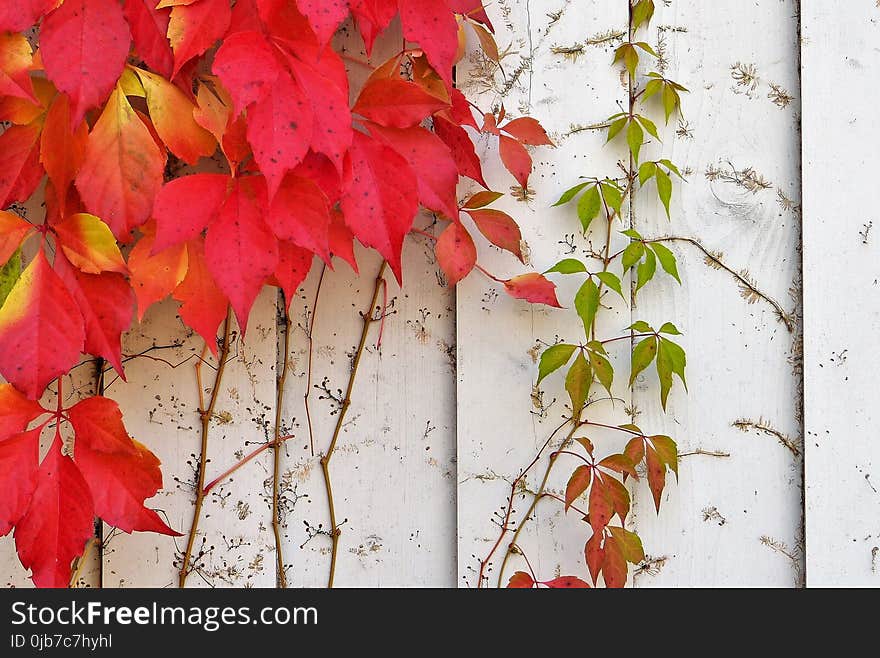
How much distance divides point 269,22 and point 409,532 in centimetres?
61

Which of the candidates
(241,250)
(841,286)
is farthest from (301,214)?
(841,286)

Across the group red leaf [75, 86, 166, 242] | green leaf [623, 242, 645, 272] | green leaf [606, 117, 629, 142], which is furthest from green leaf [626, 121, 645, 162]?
red leaf [75, 86, 166, 242]

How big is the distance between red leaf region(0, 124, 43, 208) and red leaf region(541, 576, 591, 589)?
713mm

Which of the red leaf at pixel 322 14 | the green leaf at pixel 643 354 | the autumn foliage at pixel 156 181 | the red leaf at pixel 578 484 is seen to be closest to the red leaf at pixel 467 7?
the autumn foliage at pixel 156 181

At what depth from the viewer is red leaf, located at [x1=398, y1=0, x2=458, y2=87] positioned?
0.75 m

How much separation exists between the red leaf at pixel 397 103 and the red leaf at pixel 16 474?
457mm

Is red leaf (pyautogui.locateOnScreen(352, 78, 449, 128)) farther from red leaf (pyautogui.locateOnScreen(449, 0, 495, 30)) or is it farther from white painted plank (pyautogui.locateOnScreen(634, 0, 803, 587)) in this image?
white painted plank (pyautogui.locateOnScreen(634, 0, 803, 587))

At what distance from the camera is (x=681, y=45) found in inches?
37.8

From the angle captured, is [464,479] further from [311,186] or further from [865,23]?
[865,23]

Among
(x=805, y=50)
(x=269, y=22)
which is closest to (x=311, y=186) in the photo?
(x=269, y=22)

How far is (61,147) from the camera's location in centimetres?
74

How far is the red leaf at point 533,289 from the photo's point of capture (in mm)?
891

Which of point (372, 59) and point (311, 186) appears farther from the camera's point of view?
point (372, 59)
